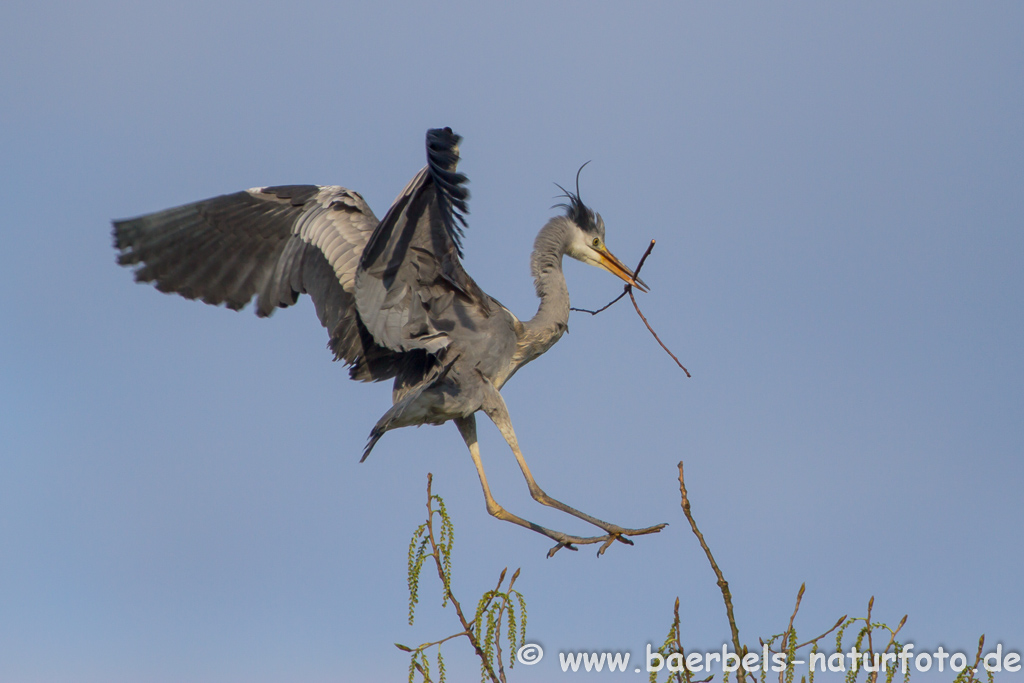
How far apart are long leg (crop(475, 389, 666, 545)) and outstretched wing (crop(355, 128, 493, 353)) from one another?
481mm

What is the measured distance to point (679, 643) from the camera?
3.13 m

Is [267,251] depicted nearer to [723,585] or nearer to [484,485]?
[484,485]

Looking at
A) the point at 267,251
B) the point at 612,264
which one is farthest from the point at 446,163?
the point at 612,264

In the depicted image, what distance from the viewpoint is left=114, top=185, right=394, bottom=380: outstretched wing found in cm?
591

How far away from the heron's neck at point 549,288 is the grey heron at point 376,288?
0.4 inches

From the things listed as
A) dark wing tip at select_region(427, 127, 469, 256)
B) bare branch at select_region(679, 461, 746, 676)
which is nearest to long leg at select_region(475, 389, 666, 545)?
dark wing tip at select_region(427, 127, 469, 256)

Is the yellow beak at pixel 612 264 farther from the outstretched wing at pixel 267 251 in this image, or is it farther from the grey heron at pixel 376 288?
the outstretched wing at pixel 267 251

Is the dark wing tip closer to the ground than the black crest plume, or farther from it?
closer to the ground

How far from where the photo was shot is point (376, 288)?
223 inches

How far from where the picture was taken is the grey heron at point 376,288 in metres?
5.66

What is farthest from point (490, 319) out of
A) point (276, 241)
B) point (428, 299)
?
point (276, 241)

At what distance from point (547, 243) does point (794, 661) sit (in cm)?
436

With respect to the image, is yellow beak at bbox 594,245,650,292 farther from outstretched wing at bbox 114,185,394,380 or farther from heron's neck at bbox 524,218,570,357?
outstretched wing at bbox 114,185,394,380

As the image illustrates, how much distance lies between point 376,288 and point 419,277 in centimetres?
27
